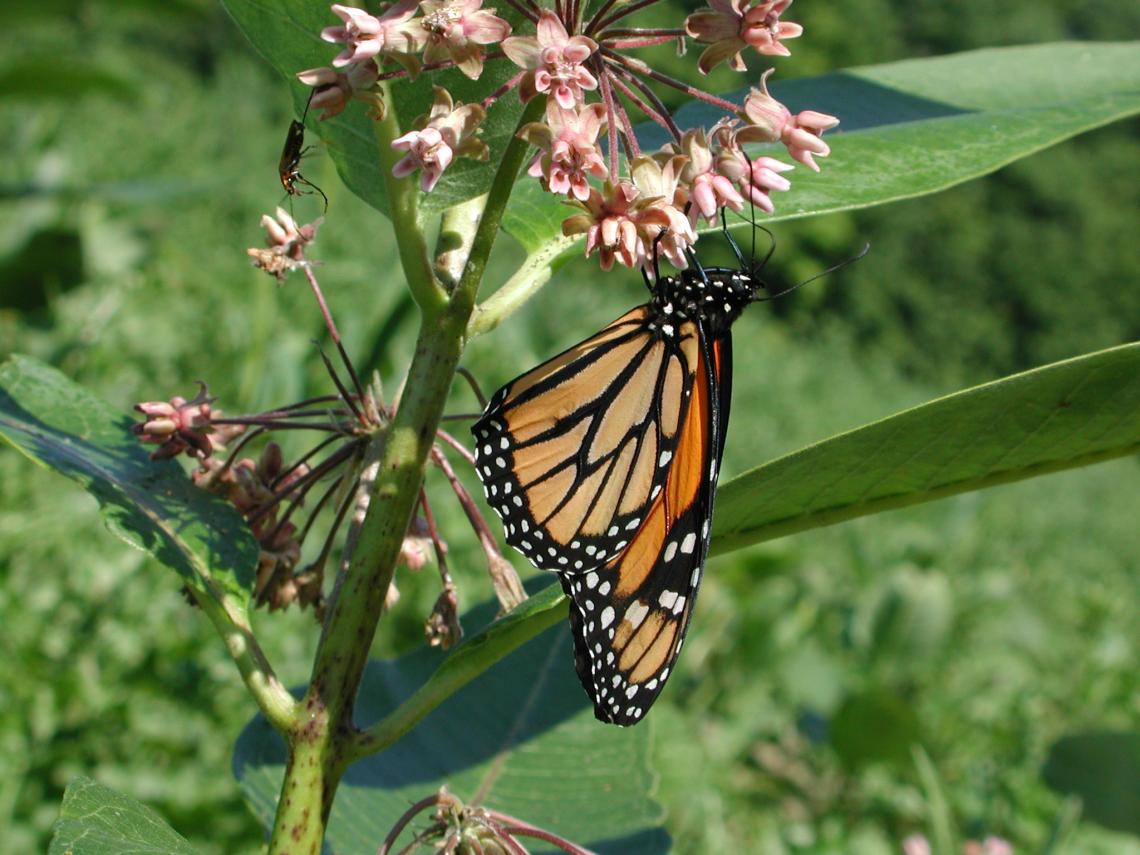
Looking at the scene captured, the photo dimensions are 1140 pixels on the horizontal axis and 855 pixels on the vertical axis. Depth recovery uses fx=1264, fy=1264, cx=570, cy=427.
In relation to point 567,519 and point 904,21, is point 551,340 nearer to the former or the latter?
point 567,519

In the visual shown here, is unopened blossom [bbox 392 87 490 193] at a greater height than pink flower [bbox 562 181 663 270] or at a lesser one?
greater

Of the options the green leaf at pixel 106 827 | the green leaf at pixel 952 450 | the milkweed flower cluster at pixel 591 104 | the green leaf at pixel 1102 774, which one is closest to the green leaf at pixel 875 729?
the green leaf at pixel 1102 774

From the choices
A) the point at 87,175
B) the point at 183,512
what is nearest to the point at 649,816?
the point at 183,512

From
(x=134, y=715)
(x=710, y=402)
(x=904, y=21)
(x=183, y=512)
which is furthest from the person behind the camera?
(x=904, y=21)

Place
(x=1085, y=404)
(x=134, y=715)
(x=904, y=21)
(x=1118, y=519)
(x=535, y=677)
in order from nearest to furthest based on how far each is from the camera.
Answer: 1. (x=1085, y=404)
2. (x=535, y=677)
3. (x=134, y=715)
4. (x=1118, y=519)
5. (x=904, y=21)

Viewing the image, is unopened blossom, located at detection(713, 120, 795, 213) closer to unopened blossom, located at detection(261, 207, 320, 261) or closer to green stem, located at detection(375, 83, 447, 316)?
green stem, located at detection(375, 83, 447, 316)

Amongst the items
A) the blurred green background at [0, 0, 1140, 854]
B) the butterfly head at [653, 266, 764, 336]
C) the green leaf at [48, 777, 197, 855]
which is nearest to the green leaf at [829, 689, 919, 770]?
the blurred green background at [0, 0, 1140, 854]
